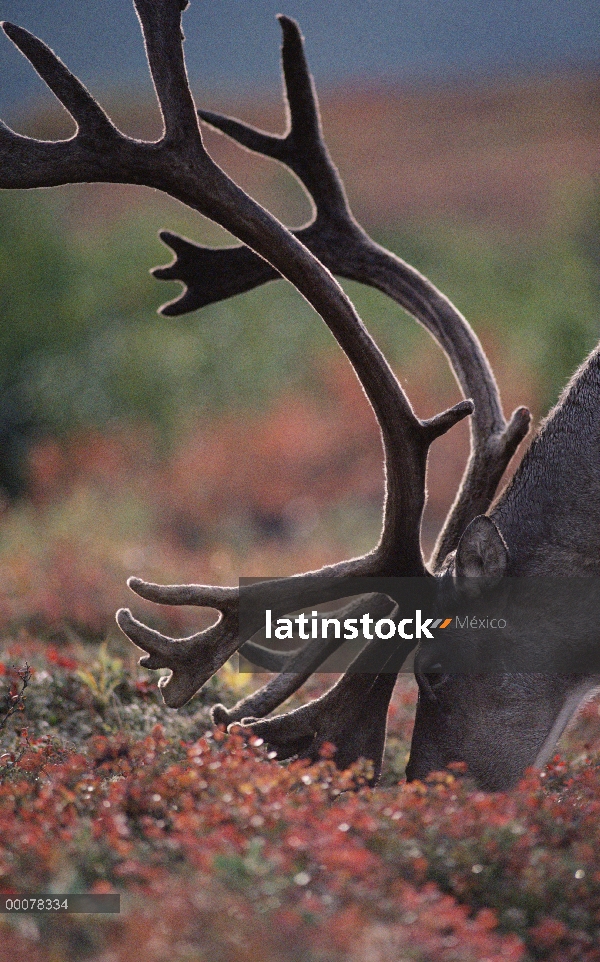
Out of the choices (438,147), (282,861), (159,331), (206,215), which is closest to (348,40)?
(438,147)

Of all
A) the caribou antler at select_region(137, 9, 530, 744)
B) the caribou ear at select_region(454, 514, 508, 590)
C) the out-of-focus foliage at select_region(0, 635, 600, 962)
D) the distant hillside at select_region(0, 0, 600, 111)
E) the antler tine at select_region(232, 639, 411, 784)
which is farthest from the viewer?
the distant hillside at select_region(0, 0, 600, 111)

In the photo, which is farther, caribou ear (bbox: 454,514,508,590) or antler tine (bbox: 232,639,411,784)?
antler tine (bbox: 232,639,411,784)

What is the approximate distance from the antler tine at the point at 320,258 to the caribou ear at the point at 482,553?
3.10 ft

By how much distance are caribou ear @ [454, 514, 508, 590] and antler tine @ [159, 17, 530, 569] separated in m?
0.95

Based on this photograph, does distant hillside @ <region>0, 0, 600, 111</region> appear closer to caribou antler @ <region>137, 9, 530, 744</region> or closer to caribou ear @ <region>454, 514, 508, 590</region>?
caribou antler @ <region>137, 9, 530, 744</region>

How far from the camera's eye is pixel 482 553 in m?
3.55

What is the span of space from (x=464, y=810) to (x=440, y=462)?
Result: 11587 millimetres

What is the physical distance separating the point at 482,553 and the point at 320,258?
1.85 metres

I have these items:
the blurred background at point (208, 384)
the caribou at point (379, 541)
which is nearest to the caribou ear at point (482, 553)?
the caribou at point (379, 541)

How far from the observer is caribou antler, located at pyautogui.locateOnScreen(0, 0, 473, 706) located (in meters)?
3.56

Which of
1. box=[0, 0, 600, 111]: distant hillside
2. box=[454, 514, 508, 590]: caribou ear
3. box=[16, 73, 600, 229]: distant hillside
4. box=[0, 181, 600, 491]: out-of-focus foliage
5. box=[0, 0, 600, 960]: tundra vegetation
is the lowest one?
box=[0, 0, 600, 960]: tundra vegetation

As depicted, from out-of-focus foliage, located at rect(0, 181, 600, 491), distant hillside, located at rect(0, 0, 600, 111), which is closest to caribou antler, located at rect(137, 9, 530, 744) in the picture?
out-of-focus foliage, located at rect(0, 181, 600, 491)

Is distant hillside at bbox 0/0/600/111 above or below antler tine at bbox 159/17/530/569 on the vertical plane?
above

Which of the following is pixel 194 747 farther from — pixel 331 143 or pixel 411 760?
pixel 331 143
